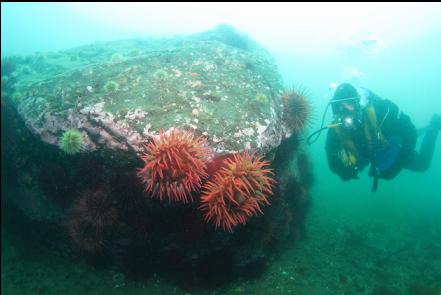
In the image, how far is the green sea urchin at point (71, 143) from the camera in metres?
4.86

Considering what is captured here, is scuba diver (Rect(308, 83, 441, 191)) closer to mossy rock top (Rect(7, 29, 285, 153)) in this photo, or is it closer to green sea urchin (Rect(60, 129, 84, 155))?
mossy rock top (Rect(7, 29, 285, 153))

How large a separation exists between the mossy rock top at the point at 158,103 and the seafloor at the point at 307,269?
2892 millimetres

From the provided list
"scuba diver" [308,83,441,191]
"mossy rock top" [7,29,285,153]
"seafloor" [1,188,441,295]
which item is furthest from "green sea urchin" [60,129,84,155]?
"scuba diver" [308,83,441,191]

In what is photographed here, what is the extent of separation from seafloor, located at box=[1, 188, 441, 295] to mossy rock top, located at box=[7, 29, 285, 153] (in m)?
2.89

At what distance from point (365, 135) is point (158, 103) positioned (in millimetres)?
5625

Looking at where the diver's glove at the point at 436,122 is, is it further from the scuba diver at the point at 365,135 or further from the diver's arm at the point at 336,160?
the diver's arm at the point at 336,160

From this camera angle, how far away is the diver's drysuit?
24.1 ft

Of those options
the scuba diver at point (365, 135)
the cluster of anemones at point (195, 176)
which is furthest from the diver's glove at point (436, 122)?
the cluster of anemones at point (195, 176)

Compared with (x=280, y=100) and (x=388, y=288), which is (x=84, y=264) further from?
(x=388, y=288)

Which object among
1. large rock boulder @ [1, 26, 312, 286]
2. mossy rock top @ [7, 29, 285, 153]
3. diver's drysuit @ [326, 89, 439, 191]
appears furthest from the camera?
diver's drysuit @ [326, 89, 439, 191]

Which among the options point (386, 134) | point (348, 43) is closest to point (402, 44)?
point (348, 43)

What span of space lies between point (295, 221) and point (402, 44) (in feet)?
334

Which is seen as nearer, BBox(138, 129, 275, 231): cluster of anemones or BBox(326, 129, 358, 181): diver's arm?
BBox(138, 129, 275, 231): cluster of anemones

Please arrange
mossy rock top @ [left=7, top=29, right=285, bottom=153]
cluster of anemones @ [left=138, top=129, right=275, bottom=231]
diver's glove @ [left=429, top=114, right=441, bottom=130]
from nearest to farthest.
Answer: cluster of anemones @ [left=138, top=129, right=275, bottom=231] < mossy rock top @ [left=7, top=29, right=285, bottom=153] < diver's glove @ [left=429, top=114, right=441, bottom=130]
